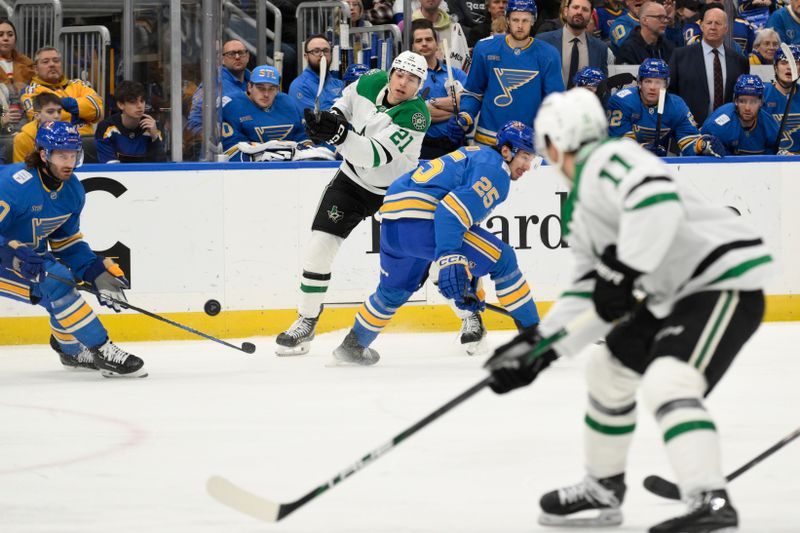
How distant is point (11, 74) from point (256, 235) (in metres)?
1.40

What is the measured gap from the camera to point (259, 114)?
707 cm

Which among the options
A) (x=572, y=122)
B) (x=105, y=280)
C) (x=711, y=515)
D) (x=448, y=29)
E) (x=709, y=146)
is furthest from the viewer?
(x=448, y=29)

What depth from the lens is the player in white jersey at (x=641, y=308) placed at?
2.72m

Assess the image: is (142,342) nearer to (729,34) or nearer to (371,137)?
(371,137)

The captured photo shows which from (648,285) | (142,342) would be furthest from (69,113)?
(648,285)

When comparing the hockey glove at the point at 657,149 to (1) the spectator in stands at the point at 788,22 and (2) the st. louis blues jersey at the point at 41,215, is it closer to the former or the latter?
(1) the spectator in stands at the point at 788,22

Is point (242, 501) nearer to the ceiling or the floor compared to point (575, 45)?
nearer to the floor

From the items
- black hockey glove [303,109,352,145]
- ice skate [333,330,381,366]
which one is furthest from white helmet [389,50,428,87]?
ice skate [333,330,381,366]

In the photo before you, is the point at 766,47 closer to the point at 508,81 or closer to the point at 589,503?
the point at 508,81

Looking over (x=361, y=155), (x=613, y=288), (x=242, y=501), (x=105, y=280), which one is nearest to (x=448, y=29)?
(x=361, y=155)

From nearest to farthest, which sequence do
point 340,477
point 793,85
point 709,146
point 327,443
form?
point 340,477
point 327,443
point 709,146
point 793,85

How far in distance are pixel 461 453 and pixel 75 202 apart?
233cm

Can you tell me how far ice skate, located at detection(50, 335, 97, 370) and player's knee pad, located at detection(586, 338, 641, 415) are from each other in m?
3.17

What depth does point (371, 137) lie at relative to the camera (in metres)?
5.96
